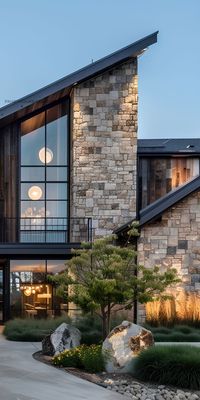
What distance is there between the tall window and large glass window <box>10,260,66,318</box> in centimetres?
182

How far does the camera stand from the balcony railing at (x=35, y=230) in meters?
21.4

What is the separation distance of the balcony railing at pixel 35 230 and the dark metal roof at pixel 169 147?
3.85 m

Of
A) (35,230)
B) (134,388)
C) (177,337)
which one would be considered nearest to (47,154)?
(35,230)

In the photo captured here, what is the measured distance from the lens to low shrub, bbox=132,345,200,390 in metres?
10.9

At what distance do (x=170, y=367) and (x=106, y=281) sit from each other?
8.60 feet

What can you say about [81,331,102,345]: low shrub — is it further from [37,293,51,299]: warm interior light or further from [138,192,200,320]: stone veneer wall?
[37,293,51,299]: warm interior light

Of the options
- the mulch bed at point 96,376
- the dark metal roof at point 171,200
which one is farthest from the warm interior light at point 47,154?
the mulch bed at point 96,376

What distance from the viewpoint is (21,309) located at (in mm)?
21281

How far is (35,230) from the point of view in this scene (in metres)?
21.4

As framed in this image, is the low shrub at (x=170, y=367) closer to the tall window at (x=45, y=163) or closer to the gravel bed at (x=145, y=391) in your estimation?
the gravel bed at (x=145, y=391)

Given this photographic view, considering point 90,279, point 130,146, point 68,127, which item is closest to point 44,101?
point 68,127

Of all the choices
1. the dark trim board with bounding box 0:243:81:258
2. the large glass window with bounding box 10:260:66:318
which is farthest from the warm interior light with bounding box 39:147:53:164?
the large glass window with bounding box 10:260:66:318

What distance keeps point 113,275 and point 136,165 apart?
753cm

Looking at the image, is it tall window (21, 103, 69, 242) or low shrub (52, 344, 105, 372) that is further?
tall window (21, 103, 69, 242)
